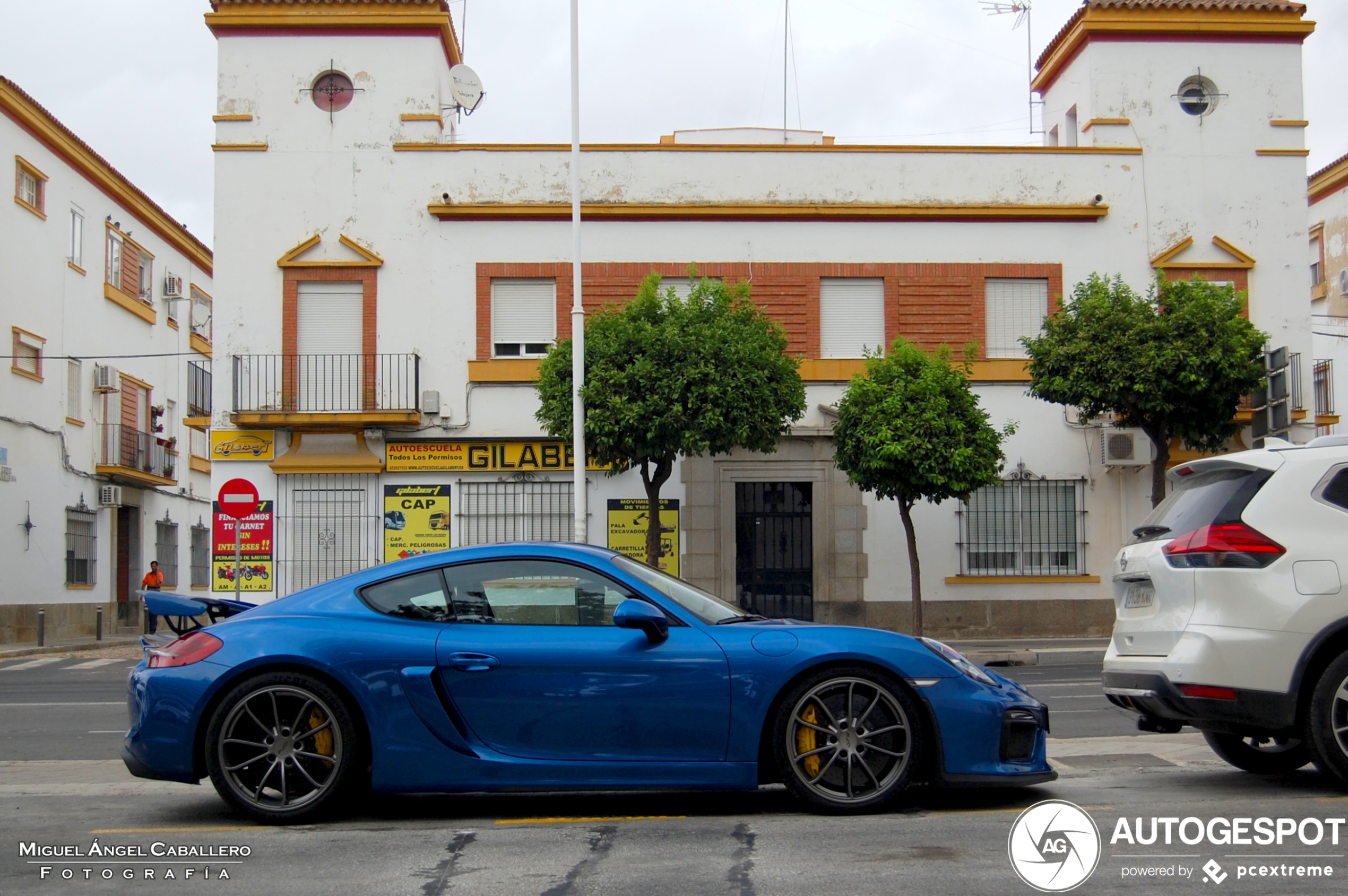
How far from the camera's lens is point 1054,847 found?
5227 millimetres

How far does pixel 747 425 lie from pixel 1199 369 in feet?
22.8

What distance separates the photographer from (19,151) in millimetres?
28828

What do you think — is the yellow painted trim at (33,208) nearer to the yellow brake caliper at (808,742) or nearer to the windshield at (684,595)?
the windshield at (684,595)

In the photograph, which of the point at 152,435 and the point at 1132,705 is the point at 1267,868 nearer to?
the point at 1132,705

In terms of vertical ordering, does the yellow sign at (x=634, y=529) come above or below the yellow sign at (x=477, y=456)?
below

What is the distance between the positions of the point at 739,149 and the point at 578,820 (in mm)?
18131

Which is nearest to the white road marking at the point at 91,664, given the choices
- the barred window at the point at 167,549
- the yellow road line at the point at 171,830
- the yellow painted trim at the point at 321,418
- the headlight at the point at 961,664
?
the yellow painted trim at the point at 321,418

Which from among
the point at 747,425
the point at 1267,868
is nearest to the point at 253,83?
the point at 747,425

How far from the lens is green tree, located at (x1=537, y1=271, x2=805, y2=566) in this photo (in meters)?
18.9

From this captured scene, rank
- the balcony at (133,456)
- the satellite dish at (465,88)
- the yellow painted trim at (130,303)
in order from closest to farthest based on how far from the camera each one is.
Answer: the satellite dish at (465,88) < the balcony at (133,456) < the yellow painted trim at (130,303)

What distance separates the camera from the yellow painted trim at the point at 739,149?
894 inches

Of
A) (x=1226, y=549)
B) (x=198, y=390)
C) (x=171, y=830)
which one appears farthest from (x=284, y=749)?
(x=198, y=390)

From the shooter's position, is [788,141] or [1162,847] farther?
[788,141]

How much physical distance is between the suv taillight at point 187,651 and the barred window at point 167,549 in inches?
1315
